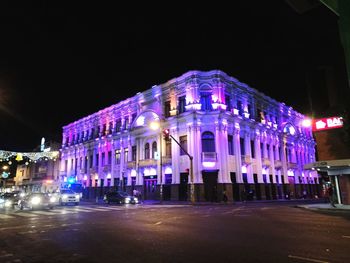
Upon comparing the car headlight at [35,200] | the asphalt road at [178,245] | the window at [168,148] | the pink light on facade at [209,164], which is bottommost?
the asphalt road at [178,245]

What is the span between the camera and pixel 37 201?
85.9ft

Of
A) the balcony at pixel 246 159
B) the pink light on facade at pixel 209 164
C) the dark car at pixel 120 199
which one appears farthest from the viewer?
the balcony at pixel 246 159

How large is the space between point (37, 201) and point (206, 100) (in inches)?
908

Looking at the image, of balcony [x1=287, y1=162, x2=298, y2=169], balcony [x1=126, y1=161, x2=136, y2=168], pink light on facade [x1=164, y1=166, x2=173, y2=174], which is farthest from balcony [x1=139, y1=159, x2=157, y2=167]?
balcony [x1=287, y1=162, x2=298, y2=169]

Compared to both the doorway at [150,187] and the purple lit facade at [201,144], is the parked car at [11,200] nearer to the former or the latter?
the purple lit facade at [201,144]

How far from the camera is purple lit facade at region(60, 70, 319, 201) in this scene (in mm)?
36938

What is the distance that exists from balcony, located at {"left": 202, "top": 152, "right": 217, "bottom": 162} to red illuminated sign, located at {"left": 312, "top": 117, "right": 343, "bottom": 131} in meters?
12.3

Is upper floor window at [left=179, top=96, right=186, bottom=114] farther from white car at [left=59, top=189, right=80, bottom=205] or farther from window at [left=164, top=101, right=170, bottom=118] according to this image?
white car at [left=59, top=189, right=80, bottom=205]

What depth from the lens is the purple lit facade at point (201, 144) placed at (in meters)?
36.9

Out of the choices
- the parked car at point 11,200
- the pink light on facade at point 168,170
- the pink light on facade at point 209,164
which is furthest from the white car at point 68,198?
the pink light on facade at point 209,164

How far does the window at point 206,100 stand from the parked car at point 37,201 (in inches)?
830

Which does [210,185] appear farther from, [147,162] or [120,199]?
[120,199]

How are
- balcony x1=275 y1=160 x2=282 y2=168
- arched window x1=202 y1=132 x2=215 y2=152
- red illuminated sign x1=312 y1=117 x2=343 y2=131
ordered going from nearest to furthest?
red illuminated sign x1=312 y1=117 x2=343 y2=131, arched window x1=202 y1=132 x2=215 y2=152, balcony x1=275 y1=160 x2=282 y2=168

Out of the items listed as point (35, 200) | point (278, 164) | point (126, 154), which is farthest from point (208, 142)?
point (35, 200)
